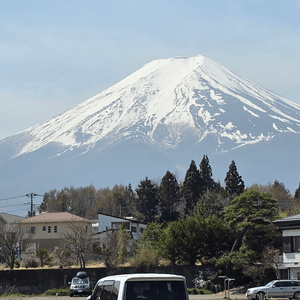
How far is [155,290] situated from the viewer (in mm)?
14195

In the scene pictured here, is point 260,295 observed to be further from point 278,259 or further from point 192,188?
point 192,188

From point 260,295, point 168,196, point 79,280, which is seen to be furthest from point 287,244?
point 168,196

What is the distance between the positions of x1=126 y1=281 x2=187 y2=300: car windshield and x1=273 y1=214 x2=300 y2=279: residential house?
87.6 feet

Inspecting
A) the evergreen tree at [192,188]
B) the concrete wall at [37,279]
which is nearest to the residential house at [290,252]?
the concrete wall at [37,279]

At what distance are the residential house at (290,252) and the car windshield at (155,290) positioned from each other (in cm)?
2670

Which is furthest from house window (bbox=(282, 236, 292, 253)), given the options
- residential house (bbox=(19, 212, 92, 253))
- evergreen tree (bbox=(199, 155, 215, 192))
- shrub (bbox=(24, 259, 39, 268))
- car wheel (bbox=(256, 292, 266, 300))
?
evergreen tree (bbox=(199, 155, 215, 192))

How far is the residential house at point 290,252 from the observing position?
39.4 meters

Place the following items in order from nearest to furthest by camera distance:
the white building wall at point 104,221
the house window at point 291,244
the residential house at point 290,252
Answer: the residential house at point 290,252
the house window at point 291,244
the white building wall at point 104,221

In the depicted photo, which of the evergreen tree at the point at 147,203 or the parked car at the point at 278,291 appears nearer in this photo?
the parked car at the point at 278,291

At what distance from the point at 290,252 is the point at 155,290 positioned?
27.2 m

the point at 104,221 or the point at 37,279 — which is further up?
the point at 104,221

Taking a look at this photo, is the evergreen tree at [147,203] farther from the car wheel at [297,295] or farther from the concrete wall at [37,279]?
the car wheel at [297,295]

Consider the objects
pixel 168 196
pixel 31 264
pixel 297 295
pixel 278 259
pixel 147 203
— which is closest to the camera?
pixel 297 295

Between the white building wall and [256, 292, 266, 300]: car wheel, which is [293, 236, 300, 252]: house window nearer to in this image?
[256, 292, 266, 300]: car wheel
